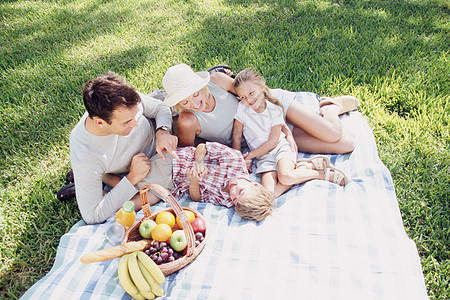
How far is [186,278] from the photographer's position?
7.72 feet

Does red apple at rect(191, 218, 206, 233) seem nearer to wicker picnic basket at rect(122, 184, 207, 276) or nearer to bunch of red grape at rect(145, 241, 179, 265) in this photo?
wicker picnic basket at rect(122, 184, 207, 276)

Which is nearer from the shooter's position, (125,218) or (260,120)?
(125,218)

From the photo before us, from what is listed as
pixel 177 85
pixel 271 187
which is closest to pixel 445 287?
pixel 271 187

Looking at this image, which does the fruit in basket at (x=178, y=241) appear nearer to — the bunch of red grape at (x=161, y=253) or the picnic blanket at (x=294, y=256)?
the bunch of red grape at (x=161, y=253)

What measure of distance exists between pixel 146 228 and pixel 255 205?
0.89 meters

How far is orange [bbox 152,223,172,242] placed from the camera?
2436mm

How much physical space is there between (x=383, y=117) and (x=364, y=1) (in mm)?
3472

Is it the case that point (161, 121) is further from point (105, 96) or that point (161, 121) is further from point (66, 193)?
point (66, 193)

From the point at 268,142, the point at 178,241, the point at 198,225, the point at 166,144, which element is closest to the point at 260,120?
the point at 268,142

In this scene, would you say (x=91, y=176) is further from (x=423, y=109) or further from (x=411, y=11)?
(x=411, y=11)

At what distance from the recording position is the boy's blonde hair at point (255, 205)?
2.71 metres

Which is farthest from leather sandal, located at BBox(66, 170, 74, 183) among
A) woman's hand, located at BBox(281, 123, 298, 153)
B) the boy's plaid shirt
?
woman's hand, located at BBox(281, 123, 298, 153)

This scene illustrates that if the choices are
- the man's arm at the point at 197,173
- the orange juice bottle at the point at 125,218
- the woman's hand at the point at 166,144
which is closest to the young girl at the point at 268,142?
the man's arm at the point at 197,173

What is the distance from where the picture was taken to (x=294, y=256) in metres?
2.43
